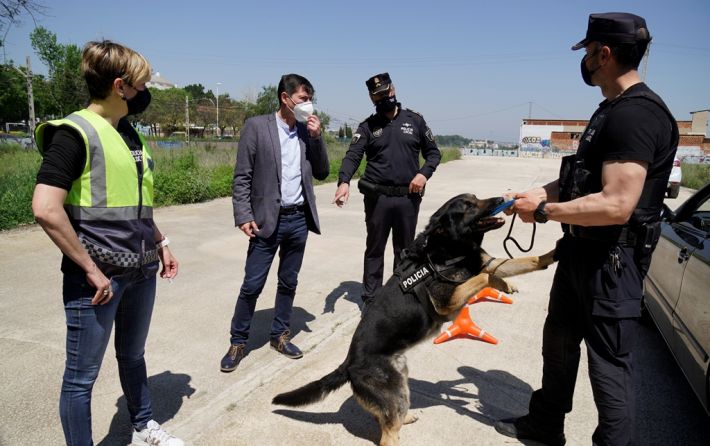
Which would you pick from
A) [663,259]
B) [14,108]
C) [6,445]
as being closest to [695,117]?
[663,259]

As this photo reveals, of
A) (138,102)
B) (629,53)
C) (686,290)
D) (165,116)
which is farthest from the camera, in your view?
(165,116)

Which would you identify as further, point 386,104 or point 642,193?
point 386,104

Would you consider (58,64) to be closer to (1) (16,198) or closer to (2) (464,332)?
(1) (16,198)

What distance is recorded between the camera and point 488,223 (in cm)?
273

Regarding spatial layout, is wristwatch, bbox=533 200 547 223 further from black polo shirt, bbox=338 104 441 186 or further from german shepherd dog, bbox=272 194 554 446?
black polo shirt, bbox=338 104 441 186

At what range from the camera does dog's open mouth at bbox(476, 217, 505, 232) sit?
271cm

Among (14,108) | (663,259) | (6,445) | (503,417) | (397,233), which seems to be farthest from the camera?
(14,108)

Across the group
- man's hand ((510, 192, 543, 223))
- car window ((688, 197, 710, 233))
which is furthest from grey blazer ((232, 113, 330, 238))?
car window ((688, 197, 710, 233))

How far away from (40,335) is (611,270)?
15.3 ft

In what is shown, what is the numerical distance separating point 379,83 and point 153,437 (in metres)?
3.64

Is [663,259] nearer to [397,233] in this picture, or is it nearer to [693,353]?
[693,353]

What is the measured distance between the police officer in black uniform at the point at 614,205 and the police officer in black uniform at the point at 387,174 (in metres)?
2.10

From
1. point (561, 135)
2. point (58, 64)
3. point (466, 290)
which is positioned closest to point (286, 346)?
point (466, 290)

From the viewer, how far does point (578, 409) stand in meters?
3.08
